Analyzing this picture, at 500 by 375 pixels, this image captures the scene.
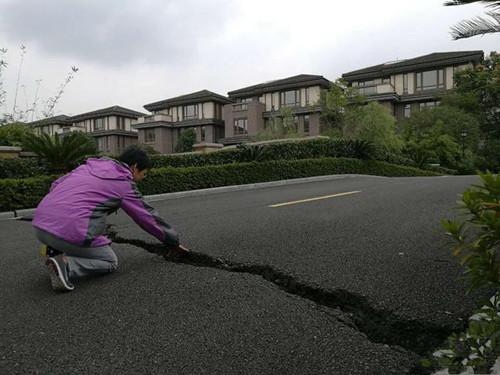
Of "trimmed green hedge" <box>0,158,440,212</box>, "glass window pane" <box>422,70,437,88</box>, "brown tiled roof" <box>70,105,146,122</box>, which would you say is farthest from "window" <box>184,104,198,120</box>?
"trimmed green hedge" <box>0,158,440,212</box>

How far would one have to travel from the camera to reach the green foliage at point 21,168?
9742 mm

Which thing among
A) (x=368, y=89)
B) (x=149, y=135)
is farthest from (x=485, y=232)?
(x=149, y=135)

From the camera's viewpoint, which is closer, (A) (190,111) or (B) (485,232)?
(B) (485,232)

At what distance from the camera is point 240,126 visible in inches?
1762

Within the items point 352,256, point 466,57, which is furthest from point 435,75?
point 352,256

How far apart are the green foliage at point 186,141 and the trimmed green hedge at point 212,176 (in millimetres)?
30374

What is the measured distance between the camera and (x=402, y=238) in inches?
180

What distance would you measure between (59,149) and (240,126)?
35255 mm

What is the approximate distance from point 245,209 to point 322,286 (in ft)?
14.5

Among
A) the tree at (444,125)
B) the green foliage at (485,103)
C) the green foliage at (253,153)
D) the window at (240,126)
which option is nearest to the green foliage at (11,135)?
the green foliage at (253,153)

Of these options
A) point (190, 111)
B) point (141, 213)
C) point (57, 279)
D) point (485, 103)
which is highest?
point (190, 111)

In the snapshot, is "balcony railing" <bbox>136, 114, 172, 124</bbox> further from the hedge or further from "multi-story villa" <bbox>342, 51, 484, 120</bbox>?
the hedge

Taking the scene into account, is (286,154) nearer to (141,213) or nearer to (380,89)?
(141,213)

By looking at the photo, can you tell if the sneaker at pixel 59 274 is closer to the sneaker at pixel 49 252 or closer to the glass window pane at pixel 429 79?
the sneaker at pixel 49 252
